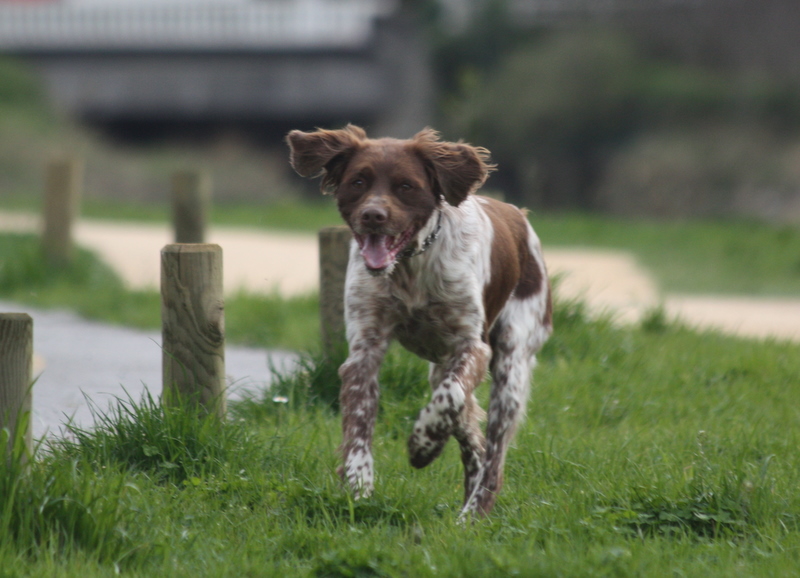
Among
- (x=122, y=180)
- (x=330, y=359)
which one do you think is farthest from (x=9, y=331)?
(x=122, y=180)

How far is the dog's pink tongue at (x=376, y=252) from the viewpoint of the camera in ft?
11.5

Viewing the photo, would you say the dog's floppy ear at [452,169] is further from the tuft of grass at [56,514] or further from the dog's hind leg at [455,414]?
the tuft of grass at [56,514]

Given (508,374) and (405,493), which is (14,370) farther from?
(508,374)

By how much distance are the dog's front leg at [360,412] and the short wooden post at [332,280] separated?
1155mm

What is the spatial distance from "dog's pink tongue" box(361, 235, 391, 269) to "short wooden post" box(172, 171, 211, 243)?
5235 millimetres

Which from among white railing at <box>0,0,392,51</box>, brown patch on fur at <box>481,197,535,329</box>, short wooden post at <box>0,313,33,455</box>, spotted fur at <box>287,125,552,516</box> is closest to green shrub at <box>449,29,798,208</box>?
white railing at <box>0,0,392,51</box>

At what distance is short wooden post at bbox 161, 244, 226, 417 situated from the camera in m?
3.69

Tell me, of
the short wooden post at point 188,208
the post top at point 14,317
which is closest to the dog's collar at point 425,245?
the post top at point 14,317

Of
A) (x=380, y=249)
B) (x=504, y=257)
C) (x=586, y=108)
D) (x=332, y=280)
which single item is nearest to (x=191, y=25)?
(x=586, y=108)

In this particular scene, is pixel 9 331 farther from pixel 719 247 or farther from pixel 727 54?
pixel 727 54

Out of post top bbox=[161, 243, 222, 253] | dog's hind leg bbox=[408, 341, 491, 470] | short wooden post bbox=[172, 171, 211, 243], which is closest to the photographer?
dog's hind leg bbox=[408, 341, 491, 470]

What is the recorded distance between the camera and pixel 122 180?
2205 cm

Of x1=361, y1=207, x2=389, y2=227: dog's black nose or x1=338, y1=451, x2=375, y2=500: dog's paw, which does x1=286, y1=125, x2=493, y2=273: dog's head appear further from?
x1=338, y1=451, x2=375, y2=500: dog's paw

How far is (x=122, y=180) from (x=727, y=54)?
14531mm
